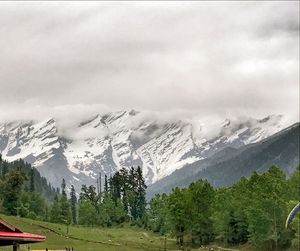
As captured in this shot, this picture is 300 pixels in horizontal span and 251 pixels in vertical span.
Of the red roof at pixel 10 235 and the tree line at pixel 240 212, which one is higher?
the tree line at pixel 240 212

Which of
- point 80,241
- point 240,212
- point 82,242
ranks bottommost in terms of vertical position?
point 82,242

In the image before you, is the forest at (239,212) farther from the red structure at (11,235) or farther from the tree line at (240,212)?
the red structure at (11,235)

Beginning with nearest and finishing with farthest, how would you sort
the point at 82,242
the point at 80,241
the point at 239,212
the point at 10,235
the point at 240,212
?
1. the point at 10,235
2. the point at 82,242
3. the point at 80,241
4. the point at 240,212
5. the point at 239,212

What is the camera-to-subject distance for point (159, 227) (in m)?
186

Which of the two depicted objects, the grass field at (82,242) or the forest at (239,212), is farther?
the forest at (239,212)

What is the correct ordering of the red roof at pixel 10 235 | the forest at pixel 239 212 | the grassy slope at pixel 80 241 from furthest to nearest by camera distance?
the forest at pixel 239 212 → the grassy slope at pixel 80 241 → the red roof at pixel 10 235

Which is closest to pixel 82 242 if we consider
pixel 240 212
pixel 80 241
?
pixel 80 241

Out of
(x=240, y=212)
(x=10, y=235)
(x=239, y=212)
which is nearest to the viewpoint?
(x=10, y=235)

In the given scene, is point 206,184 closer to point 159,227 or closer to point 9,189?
point 159,227

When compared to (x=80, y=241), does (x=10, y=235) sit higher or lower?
lower

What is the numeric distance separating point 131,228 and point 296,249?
85841 millimetres

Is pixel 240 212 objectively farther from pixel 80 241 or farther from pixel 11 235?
pixel 11 235

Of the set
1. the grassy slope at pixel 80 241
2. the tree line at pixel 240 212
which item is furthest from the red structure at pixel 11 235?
the tree line at pixel 240 212

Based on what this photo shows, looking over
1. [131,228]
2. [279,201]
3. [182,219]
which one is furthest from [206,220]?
[131,228]
